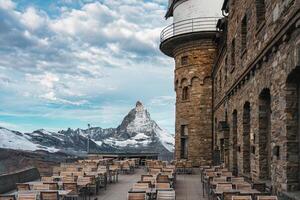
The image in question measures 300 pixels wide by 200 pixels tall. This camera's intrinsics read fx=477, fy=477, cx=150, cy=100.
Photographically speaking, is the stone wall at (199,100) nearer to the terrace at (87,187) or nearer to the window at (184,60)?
the window at (184,60)

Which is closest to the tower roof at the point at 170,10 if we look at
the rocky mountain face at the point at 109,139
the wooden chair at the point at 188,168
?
the wooden chair at the point at 188,168

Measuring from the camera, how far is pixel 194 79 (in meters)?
33.3

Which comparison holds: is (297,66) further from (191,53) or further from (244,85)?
(191,53)

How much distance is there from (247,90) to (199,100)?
54.7 feet

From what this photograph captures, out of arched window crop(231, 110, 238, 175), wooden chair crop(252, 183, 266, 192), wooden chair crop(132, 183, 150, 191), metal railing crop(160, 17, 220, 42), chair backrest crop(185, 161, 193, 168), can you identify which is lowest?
wooden chair crop(132, 183, 150, 191)

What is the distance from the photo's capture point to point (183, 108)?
111 ft

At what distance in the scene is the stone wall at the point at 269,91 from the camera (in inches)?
427

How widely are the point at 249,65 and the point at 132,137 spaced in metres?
112

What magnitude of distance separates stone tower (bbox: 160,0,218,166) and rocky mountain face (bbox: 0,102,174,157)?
3630cm

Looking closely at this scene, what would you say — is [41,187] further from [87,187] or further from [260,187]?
[260,187]

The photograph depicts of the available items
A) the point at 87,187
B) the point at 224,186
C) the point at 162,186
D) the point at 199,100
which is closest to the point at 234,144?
the point at 162,186

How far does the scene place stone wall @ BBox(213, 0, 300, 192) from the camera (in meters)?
10.8

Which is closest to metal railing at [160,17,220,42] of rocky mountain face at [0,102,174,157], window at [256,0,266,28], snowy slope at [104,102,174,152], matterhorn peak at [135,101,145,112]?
window at [256,0,266,28]

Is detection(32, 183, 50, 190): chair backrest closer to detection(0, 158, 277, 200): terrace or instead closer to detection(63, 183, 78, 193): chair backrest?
detection(0, 158, 277, 200): terrace
